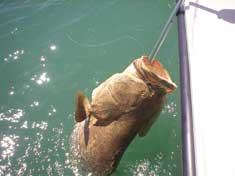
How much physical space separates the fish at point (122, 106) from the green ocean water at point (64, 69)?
0.86 metres

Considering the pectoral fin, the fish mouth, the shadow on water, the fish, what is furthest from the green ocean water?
the fish mouth

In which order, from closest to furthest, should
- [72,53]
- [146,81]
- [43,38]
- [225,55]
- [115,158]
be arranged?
[146,81]
[115,158]
[225,55]
[72,53]
[43,38]

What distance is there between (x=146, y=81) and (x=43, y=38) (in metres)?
3.54

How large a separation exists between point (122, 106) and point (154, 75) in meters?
0.39

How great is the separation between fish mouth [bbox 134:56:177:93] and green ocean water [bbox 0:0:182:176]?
1.60 metres

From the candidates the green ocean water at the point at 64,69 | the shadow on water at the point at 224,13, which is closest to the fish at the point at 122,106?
the green ocean water at the point at 64,69

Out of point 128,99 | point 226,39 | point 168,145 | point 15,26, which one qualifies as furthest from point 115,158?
point 15,26

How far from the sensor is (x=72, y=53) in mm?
5461

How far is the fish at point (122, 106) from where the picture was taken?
2.70 m

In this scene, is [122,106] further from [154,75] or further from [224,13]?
[224,13]

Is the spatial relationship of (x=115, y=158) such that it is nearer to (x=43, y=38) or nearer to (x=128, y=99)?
(x=128, y=99)

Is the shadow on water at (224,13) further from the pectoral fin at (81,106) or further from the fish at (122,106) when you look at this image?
the pectoral fin at (81,106)

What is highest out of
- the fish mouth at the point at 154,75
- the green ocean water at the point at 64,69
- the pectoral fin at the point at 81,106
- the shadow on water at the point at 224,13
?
the shadow on water at the point at 224,13

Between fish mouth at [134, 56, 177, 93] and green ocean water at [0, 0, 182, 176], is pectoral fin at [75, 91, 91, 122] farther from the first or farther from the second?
green ocean water at [0, 0, 182, 176]
